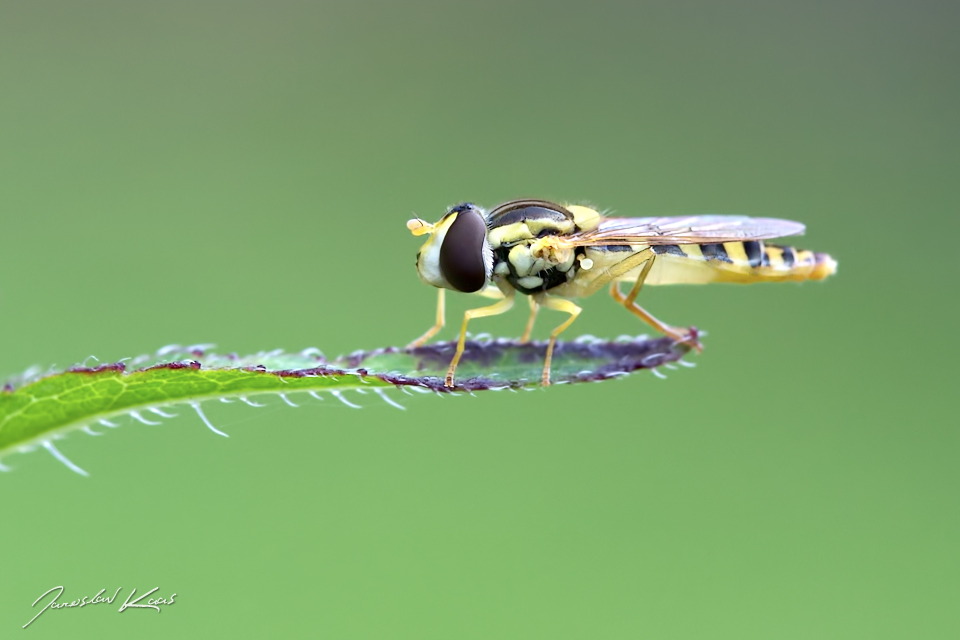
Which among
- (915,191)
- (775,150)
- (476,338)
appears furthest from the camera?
(775,150)

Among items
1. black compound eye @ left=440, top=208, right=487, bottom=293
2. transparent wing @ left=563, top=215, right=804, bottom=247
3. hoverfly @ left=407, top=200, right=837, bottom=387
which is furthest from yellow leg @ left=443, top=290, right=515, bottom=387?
transparent wing @ left=563, top=215, right=804, bottom=247

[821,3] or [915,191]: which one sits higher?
[821,3]

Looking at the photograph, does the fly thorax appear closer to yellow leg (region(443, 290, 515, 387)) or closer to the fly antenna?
yellow leg (region(443, 290, 515, 387))

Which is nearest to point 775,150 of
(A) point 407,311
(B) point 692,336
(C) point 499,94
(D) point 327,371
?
(C) point 499,94

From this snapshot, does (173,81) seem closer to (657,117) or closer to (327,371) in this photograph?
(657,117)

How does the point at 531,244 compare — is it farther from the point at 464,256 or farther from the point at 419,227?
the point at 419,227

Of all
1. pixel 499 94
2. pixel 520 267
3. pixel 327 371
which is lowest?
pixel 327 371

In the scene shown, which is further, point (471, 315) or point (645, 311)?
point (645, 311)

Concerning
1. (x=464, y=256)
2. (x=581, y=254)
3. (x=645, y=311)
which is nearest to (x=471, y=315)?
(x=464, y=256)
